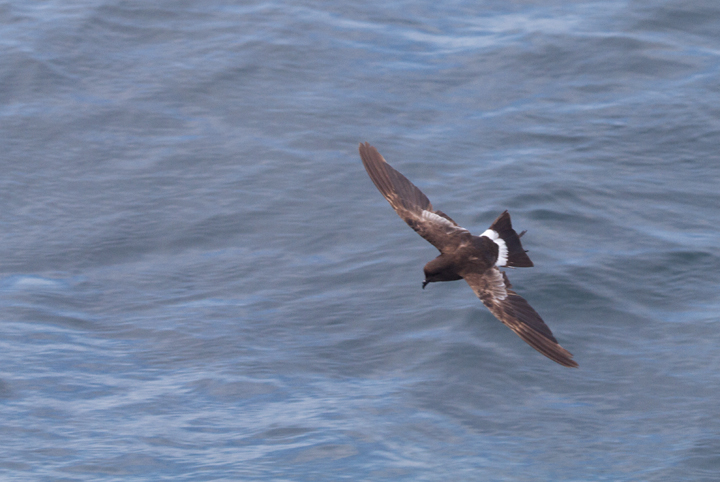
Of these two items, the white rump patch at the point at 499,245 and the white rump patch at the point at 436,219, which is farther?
the white rump patch at the point at 436,219

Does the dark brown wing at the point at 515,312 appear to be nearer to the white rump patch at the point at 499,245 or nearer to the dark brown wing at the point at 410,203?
the white rump patch at the point at 499,245

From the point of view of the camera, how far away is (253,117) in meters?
12.2

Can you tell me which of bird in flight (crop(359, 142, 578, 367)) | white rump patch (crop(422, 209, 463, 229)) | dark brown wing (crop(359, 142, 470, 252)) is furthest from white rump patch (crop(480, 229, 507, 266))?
white rump patch (crop(422, 209, 463, 229))

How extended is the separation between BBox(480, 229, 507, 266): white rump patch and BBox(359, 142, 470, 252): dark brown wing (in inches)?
8.9

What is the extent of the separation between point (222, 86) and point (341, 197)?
2.80 m

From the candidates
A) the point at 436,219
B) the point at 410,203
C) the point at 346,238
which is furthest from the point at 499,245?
the point at 346,238

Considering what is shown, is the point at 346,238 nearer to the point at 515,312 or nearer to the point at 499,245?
the point at 499,245

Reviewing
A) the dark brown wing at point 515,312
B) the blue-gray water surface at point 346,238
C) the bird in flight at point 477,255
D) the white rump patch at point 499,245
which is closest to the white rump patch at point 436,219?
the bird in flight at point 477,255

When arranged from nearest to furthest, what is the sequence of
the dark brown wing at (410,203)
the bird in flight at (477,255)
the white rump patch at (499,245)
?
the bird in flight at (477,255)
the white rump patch at (499,245)
the dark brown wing at (410,203)

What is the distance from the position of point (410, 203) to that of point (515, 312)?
1.61 m

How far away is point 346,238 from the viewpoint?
1062 centimetres

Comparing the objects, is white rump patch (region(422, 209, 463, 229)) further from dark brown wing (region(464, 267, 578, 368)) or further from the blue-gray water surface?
the blue-gray water surface

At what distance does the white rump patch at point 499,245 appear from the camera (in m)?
7.59

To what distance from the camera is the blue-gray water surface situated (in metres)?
8.34
